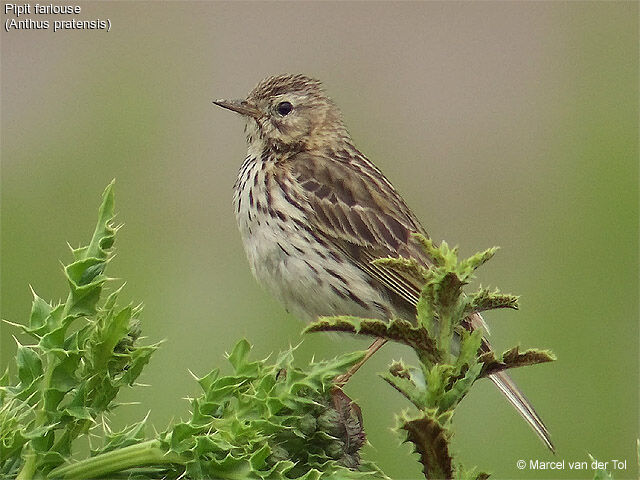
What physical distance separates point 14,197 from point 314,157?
7.99 ft

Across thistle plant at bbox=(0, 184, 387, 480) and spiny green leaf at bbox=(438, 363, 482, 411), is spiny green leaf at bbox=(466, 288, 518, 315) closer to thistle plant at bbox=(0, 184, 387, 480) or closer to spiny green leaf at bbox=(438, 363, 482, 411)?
spiny green leaf at bbox=(438, 363, 482, 411)

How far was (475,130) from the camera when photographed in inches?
396

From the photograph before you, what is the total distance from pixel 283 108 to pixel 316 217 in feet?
2.26

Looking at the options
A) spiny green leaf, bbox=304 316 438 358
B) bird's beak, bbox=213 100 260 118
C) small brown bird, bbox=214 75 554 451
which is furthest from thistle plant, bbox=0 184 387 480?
bird's beak, bbox=213 100 260 118

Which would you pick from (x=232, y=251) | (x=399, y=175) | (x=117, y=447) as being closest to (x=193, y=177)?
(x=232, y=251)

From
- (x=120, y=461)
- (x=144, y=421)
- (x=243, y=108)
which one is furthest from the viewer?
(x=243, y=108)

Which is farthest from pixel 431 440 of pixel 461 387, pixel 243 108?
pixel 243 108

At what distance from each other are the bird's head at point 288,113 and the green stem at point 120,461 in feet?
10.2

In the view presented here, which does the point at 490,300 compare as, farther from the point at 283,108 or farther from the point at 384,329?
the point at 283,108

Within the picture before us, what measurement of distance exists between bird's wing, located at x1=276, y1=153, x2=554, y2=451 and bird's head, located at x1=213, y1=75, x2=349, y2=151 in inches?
5.2

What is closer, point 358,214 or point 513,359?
point 513,359

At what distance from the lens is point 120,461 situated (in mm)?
2451

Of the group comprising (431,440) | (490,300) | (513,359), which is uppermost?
(490,300)

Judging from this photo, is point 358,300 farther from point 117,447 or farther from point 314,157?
Result: point 117,447
